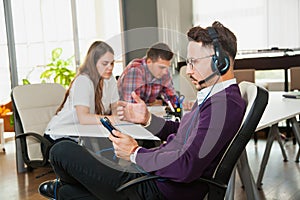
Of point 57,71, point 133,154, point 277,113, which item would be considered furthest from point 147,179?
point 57,71

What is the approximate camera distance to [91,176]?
1562 millimetres

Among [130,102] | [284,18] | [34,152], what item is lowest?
[34,152]

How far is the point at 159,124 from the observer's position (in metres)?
1.85

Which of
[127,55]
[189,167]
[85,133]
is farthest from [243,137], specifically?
[85,133]

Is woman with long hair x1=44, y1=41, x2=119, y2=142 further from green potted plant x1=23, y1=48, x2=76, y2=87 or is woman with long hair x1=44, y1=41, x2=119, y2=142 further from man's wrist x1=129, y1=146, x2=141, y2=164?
green potted plant x1=23, y1=48, x2=76, y2=87

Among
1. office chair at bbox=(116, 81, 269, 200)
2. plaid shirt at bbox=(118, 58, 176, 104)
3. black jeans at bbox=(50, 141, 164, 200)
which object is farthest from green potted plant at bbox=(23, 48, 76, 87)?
office chair at bbox=(116, 81, 269, 200)

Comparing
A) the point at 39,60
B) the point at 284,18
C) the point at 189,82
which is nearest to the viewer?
the point at 189,82

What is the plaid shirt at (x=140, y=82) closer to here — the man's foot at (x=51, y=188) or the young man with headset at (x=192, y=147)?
the young man with headset at (x=192, y=147)

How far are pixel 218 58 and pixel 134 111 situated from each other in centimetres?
52

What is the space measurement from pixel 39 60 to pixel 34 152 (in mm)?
1849

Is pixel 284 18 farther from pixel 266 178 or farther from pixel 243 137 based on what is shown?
pixel 243 137

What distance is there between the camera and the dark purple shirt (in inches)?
52.9

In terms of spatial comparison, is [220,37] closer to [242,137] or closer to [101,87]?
[242,137]

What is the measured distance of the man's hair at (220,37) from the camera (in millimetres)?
1463
